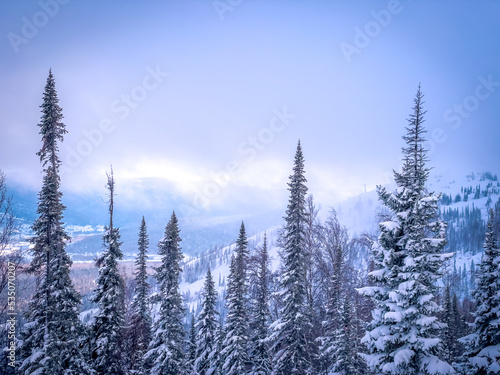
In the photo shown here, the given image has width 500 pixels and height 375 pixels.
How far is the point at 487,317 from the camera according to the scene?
16859mm

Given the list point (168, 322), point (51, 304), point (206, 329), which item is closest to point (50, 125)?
→ point (51, 304)

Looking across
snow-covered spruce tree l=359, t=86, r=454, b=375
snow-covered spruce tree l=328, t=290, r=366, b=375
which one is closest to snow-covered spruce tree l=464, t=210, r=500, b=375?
snow-covered spruce tree l=359, t=86, r=454, b=375

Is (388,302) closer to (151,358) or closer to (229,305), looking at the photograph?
(229,305)

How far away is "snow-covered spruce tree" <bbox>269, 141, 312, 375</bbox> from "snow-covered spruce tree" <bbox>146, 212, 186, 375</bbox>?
9079 millimetres

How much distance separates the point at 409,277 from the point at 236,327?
764 inches

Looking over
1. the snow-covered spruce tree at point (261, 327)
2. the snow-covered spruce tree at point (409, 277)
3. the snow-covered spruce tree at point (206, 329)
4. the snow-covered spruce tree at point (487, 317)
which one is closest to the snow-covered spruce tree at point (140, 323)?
the snow-covered spruce tree at point (206, 329)

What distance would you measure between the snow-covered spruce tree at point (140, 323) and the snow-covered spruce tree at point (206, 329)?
565 cm

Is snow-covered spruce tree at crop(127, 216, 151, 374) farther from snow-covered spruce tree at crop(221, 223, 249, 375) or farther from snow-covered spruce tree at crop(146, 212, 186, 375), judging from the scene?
snow-covered spruce tree at crop(221, 223, 249, 375)

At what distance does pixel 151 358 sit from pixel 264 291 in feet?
41.1

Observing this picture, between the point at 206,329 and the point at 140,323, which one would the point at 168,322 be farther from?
the point at 206,329

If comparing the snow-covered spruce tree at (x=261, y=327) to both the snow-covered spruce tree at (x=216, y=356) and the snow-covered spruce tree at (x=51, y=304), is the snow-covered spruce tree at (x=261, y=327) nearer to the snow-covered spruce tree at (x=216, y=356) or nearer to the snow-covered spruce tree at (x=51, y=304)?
the snow-covered spruce tree at (x=216, y=356)

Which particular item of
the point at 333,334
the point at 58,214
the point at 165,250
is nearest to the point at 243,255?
the point at 165,250

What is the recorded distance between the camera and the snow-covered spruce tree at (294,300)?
75.5ft

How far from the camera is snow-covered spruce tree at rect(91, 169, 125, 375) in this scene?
2230 cm
